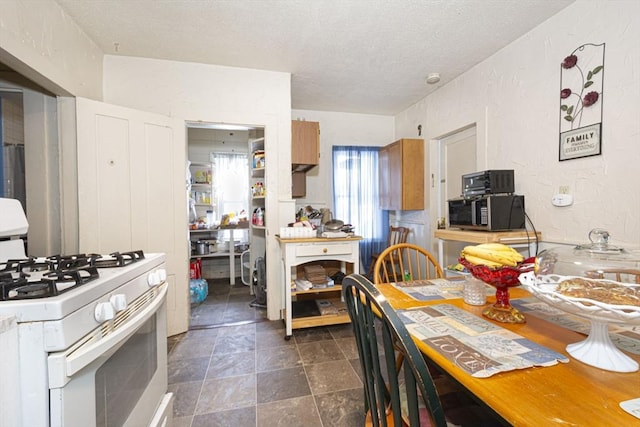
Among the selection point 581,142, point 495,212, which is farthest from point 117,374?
point 581,142

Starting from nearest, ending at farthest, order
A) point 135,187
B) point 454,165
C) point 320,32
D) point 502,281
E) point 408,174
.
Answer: point 502,281 → point 320,32 → point 135,187 → point 454,165 → point 408,174

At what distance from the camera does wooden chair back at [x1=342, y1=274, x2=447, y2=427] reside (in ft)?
1.75

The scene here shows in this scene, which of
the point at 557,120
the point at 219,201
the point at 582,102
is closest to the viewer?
the point at 582,102

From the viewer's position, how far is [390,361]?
645 mm

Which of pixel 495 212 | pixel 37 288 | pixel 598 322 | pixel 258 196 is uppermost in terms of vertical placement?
pixel 258 196

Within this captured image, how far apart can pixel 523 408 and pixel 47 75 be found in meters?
2.73

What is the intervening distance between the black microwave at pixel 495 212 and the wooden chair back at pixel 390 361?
1.56 m

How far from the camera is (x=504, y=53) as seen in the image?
2.23 metres

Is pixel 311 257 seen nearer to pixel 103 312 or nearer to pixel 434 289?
pixel 434 289

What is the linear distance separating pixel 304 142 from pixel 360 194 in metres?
1.36

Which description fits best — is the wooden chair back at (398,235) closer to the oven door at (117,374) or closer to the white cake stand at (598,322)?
the white cake stand at (598,322)

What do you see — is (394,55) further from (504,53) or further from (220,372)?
(220,372)

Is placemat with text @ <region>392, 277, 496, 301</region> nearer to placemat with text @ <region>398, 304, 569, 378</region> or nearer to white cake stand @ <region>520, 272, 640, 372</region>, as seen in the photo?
placemat with text @ <region>398, 304, 569, 378</region>

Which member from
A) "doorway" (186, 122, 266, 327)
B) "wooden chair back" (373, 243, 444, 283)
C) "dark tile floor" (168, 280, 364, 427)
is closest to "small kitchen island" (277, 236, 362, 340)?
"dark tile floor" (168, 280, 364, 427)
